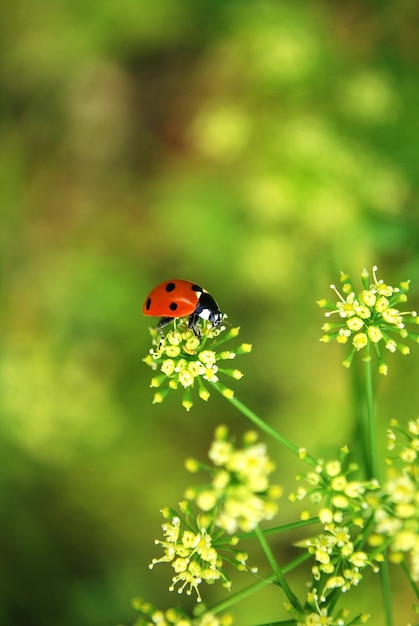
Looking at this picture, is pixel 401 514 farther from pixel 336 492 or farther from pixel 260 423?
pixel 260 423

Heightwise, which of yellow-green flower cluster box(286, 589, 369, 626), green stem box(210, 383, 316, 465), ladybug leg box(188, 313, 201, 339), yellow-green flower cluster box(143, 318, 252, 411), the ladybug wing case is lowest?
yellow-green flower cluster box(286, 589, 369, 626)

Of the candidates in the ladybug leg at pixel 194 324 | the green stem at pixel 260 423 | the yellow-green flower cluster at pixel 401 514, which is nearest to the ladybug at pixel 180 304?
the ladybug leg at pixel 194 324

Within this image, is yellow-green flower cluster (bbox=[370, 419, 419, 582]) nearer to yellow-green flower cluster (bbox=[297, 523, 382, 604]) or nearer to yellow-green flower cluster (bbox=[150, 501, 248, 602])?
yellow-green flower cluster (bbox=[297, 523, 382, 604])

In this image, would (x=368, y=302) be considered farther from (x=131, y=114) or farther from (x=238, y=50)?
(x=131, y=114)

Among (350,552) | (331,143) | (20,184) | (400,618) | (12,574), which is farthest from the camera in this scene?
(20,184)

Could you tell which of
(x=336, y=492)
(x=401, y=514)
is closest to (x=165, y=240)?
(x=336, y=492)

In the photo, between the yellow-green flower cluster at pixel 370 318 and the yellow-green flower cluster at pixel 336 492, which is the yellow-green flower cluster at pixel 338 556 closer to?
the yellow-green flower cluster at pixel 336 492

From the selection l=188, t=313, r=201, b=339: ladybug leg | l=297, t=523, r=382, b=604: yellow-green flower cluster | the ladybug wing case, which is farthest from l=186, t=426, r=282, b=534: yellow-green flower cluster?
the ladybug wing case

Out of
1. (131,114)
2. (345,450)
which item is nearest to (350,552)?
(345,450)
